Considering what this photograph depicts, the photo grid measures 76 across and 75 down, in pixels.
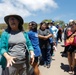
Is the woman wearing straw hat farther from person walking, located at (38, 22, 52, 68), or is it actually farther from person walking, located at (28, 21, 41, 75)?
person walking, located at (38, 22, 52, 68)

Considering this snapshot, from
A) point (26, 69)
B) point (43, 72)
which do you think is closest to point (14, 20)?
point (26, 69)

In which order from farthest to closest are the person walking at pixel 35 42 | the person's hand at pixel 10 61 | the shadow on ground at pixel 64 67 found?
the shadow on ground at pixel 64 67, the person walking at pixel 35 42, the person's hand at pixel 10 61

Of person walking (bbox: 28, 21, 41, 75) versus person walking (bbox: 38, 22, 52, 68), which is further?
person walking (bbox: 38, 22, 52, 68)

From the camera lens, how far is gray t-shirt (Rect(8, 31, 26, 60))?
167 inches

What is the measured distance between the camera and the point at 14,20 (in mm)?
4262

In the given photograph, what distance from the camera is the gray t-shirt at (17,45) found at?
423cm

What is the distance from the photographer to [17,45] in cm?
427

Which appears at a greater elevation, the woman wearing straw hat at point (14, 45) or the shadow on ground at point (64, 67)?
the woman wearing straw hat at point (14, 45)

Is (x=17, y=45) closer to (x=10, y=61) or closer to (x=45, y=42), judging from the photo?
(x=10, y=61)

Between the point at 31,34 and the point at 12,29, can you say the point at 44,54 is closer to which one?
the point at 31,34

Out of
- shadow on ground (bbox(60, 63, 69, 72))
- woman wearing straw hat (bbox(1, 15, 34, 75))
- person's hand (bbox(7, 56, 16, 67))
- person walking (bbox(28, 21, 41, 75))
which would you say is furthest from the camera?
shadow on ground (bbox(60, 63, 69, 72))

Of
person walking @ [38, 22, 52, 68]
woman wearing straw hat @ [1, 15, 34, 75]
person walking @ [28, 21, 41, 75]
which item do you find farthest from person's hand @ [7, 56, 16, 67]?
person walking @ [38, 22, 52, 68]

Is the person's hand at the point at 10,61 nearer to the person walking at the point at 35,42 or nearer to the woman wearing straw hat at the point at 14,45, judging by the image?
the woman wearing straw hat at the point at 14,45

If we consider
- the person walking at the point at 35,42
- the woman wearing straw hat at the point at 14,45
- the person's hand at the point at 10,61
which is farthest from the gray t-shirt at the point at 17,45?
the person walking at the point at 35,42
